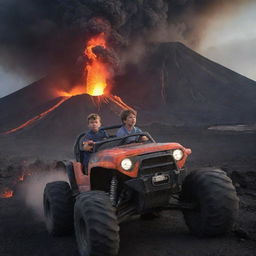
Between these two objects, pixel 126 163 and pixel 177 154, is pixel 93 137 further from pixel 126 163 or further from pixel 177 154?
pixel 177 154

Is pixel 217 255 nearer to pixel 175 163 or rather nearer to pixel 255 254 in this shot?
pixel 255 254

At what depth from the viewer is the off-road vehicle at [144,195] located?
4.10m

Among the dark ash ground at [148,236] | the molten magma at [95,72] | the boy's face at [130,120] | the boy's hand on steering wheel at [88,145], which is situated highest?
the molten magma at [95,72]

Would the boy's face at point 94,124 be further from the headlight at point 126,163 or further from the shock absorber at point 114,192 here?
the headlight at point 126,163

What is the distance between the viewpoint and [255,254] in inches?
173

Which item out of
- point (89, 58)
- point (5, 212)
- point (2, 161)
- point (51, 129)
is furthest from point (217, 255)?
point (89, 58)

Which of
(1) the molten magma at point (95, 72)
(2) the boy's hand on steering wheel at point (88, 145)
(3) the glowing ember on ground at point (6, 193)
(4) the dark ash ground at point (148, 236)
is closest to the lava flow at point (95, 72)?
(1) the molten magma at point (95, 72)

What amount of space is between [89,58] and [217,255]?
173 ft

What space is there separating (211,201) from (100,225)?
1500 mm

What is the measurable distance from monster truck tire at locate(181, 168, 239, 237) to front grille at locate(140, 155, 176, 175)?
1.71ft

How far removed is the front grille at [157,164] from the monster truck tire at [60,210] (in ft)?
6.25

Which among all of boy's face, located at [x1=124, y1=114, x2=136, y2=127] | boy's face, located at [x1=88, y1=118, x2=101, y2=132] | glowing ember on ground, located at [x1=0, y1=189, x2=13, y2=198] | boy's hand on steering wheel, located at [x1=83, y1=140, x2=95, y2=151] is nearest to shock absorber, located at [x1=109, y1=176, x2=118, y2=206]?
boy's hand on steering wheel, located at [x1=83, y1=140, x2=95, y2=151]

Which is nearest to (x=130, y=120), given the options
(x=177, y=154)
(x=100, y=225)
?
(x=177, y=154)

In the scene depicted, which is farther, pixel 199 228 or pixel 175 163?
pixel 199 228
